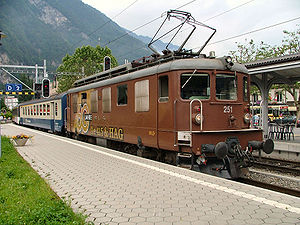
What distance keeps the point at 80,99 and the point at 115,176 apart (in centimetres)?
873

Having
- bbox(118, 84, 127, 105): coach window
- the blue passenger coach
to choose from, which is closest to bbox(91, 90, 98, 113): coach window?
bbox(118, 84, 127, 105): coach window

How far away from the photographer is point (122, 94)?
11.0m

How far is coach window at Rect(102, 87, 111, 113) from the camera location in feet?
39.4

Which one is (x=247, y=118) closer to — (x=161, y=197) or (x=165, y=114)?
(x=165, y=114)

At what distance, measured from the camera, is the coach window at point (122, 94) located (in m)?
10.8

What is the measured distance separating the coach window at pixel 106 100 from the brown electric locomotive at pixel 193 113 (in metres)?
1.56

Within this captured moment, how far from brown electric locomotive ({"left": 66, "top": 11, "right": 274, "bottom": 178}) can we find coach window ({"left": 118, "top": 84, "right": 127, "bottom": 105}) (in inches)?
6.7

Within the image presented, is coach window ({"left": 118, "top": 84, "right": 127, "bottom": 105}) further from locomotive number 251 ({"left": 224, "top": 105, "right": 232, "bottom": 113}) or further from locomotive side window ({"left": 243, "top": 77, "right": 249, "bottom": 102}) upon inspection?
locomotive side window ({"left": 243, "top": 77, "right": 249, "bottom": 102})

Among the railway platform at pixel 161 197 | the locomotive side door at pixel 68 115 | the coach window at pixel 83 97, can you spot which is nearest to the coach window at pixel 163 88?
the railway platform at pixel 161 197

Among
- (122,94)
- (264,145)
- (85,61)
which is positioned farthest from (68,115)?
(85,61)

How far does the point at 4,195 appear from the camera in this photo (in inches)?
225

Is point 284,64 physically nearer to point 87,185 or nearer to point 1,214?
point 87,185

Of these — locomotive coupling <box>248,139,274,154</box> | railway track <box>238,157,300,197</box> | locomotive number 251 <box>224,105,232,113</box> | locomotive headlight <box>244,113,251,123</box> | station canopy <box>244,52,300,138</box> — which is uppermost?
station canopy <box>244,52,300,138</box>

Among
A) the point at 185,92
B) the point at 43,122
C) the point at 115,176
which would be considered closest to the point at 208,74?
the point at 185,92
